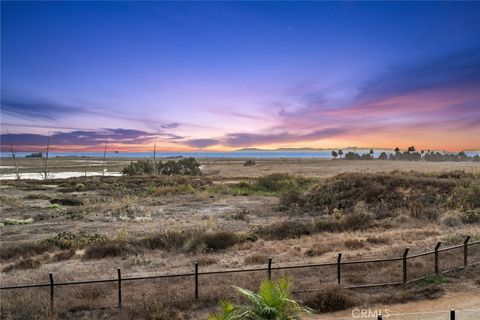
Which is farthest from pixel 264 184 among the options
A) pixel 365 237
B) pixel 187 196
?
pixel 365 237

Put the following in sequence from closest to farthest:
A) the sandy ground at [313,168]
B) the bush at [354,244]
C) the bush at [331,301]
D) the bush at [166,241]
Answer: the bush at [331,301], the bush at [354,244], the bush at [166,241], the sandy ground at [313,168]

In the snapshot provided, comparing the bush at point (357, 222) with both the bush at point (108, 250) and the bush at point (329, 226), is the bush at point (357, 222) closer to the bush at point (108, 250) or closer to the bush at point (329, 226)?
the bush at point (329, 226)

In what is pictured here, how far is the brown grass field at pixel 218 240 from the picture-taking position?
10.8m

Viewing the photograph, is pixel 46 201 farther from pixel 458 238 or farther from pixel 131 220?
pixel 458 238

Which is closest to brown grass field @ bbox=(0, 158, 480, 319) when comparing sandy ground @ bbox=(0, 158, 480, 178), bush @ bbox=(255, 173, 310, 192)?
bush @ bbox=(255, 173, 310, 192)

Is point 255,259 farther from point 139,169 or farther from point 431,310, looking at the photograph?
point 139,169

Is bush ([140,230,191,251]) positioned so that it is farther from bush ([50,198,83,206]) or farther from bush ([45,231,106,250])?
bush ([50,198,83,206])

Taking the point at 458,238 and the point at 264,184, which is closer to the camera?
the point at 458,238

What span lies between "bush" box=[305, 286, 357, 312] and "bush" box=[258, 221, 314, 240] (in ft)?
34.0

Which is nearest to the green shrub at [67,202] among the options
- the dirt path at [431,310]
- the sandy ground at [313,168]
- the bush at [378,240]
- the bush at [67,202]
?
the bush at [67,202]

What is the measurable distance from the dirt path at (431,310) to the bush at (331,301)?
24cm

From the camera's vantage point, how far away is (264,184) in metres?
49.9

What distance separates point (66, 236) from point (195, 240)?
296 inches

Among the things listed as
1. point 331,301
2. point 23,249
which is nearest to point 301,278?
point 331,301
